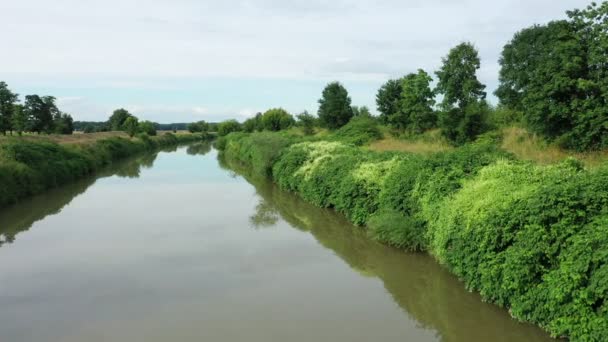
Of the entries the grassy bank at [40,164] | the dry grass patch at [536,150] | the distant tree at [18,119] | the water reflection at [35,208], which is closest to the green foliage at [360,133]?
the dry grass patch at [536,150]

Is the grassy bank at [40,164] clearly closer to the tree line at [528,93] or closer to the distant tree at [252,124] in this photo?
the tree line at [528,93]

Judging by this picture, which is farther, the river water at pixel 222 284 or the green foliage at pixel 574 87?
the green foliage at pixel 574 87

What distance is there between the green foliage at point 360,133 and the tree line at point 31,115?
117 ft

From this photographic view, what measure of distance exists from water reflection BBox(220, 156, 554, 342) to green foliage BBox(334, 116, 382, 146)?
559 inches

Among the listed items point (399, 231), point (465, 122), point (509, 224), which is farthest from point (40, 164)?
point (509, 224)

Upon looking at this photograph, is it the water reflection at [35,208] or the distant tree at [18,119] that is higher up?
the distant tree at [18,119]

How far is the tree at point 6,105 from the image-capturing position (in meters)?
51.1

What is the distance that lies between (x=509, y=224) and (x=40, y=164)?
1072 inches

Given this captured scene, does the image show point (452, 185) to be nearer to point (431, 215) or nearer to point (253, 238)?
point (431, 215)

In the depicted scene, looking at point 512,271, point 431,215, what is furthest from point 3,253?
point 512,271

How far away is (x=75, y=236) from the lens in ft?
52.9

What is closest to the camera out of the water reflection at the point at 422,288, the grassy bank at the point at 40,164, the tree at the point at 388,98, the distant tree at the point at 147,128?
the water reflection at the point at 422,288

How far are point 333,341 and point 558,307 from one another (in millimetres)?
3643

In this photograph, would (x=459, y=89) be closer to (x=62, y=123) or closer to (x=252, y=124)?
(x=252, y=124)
